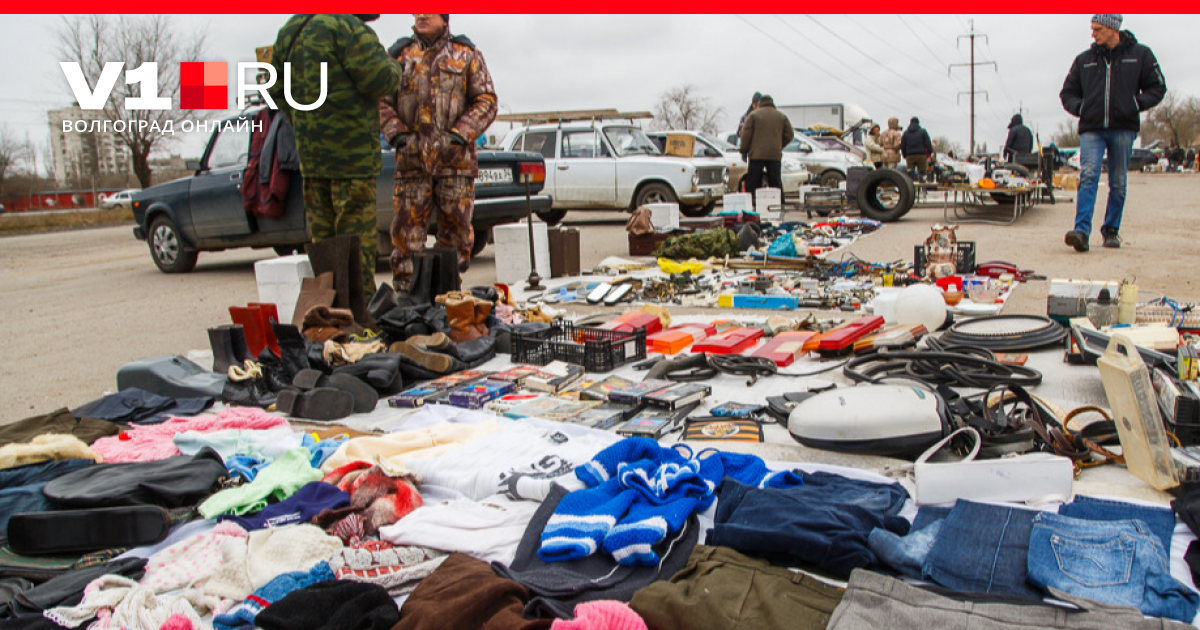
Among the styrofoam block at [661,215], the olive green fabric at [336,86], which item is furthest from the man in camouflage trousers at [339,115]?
the styrofoam block at [661,215]

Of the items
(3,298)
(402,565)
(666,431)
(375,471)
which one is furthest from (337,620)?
(3,298)

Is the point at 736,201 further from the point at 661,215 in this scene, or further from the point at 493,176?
the point at 493,176

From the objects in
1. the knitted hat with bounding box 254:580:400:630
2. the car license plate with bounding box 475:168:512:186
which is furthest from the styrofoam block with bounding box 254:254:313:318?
the knitted hat with bounding box 254:580:400:630

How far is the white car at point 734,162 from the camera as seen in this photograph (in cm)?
1458

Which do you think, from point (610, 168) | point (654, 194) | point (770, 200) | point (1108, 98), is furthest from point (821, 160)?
point (1108, 98)

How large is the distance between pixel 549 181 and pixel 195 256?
5778 millimetres

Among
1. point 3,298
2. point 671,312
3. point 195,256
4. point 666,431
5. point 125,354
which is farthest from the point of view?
point 195,256

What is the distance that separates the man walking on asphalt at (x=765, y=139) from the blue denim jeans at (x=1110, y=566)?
408 inches

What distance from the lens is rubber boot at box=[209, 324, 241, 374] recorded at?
4.46 meters

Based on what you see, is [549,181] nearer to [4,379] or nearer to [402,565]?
[4,379]

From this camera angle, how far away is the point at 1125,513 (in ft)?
7.11

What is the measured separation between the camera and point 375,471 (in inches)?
107

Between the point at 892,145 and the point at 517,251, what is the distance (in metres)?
13.3

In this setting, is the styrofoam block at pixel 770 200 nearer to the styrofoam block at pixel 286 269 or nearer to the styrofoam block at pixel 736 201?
the styrofoam block at pixel 736 201
